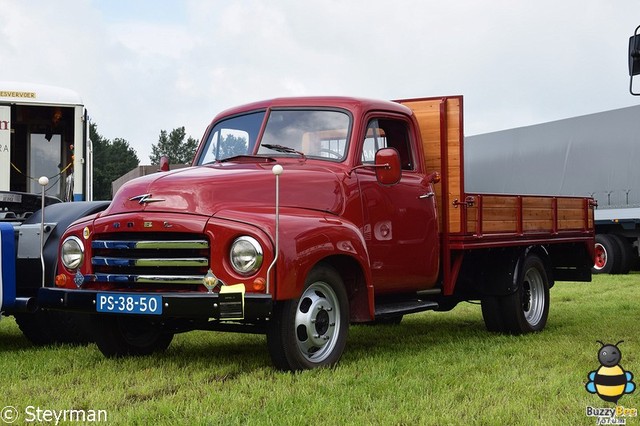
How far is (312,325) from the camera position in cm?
A: 574

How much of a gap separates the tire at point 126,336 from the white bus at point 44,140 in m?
4.86

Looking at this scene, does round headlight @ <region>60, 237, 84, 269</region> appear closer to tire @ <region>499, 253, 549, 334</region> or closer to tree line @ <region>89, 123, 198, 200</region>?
tire @ <region>499, 253, 549, 334</region>

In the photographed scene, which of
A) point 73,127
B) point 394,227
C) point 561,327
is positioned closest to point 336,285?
point 394,227

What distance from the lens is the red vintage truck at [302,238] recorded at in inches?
214

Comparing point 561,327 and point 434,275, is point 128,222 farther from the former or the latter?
point 561,327

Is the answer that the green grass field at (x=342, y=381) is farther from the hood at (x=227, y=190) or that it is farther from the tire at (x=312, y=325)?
the hood at (x=227, y=190)

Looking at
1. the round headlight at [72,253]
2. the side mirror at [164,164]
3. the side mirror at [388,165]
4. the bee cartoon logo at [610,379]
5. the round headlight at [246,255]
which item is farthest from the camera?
the side mirror at [164,164]

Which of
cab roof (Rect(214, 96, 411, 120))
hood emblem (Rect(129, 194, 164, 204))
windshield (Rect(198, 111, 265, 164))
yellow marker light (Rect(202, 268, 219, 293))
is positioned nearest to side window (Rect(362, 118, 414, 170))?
cab roof (Rect(214, 96, 411, 120))

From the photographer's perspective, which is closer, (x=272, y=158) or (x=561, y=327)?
(x=272, y=158)

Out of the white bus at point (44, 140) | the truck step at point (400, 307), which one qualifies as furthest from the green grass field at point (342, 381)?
the white bus at point (44, 140)

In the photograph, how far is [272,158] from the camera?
658cm

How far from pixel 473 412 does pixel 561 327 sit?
459 cm

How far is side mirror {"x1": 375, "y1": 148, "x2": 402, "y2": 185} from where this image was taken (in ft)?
21.5

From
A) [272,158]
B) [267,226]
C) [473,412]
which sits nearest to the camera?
[473,412]
